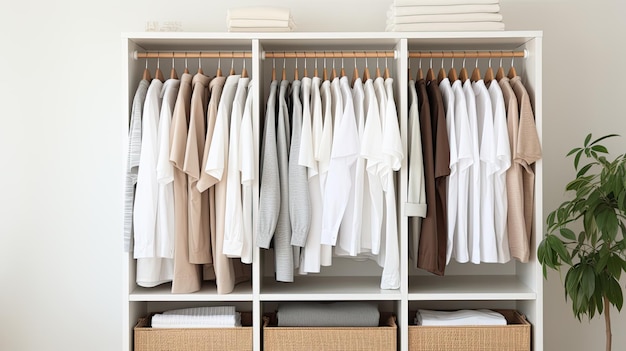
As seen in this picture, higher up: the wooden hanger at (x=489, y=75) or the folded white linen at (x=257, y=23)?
the folded white linen at (x=257, y=23)

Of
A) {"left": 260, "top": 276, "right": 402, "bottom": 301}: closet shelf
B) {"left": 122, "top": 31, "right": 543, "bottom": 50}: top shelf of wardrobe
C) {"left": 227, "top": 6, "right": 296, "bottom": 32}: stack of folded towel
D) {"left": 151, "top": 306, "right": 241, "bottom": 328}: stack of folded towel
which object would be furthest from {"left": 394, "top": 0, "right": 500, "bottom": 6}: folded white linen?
{"left": 151, "top": 306, "right": 241, "bottom": 328}: stack of folded towel

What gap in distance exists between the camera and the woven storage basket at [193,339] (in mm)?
2873

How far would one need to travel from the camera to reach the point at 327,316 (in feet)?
9.60

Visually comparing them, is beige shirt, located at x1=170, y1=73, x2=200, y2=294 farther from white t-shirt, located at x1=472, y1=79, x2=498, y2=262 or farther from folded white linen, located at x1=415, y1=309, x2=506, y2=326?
white t-shirt, located at x1=472, y1=79, x2=498, y2=262

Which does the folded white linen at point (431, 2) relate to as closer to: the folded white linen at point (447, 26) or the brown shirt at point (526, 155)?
the folded white linen at point (447, 26)

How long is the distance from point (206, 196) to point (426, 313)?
3.85ft

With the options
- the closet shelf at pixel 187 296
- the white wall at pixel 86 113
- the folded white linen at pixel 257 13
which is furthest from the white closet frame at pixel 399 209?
the white wall at pixel 86 113

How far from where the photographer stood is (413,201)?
9.37 ft

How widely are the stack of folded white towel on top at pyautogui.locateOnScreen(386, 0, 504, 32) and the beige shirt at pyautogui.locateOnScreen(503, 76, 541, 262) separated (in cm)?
31

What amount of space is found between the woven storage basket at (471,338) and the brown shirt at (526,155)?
1.10 ft

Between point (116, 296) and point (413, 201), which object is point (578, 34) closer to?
point (413, 201)

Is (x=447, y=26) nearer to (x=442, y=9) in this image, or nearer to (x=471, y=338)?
(x=442, y=9)

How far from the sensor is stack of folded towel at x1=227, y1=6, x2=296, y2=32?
116 inches

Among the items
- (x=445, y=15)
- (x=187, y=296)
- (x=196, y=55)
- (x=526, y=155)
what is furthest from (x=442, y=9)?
(x=187, y=296)
